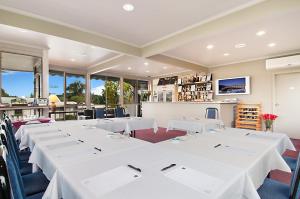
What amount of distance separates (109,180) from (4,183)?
0.48 m

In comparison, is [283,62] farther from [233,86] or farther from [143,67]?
[143,67]

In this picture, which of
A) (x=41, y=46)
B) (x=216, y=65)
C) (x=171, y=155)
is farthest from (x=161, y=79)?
(x=171, y=155)

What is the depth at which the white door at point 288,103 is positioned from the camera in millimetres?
5555

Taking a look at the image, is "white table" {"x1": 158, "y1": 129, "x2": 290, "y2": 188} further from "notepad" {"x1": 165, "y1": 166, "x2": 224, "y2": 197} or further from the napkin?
the napkin

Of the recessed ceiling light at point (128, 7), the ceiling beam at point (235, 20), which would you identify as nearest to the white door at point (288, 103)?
the ceiling beam at point (235, 20)

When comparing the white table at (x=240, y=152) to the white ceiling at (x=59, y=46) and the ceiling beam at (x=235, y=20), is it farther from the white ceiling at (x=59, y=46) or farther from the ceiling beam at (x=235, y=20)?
the white ceiling at (x=59, y=46)

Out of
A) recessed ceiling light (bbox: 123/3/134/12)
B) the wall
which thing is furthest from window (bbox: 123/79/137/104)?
recessed ceiling light (bbox: 123/3/134/12)

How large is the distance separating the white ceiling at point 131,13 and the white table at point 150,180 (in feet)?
8.50

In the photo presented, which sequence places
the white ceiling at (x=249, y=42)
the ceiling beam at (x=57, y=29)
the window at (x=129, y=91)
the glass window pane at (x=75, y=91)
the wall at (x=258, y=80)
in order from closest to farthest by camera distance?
1. the ceiling beam at (x=57, y=29)
2. the white ceiling at (x=249, y=42)
3. the wall at (x=258, y=80)
4. the glass window pane at (x=75, y=91)
5. the window at (x=129, y=91)

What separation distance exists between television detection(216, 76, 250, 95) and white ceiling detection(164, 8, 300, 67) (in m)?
0.76

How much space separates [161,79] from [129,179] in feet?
30.5

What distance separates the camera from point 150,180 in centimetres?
99

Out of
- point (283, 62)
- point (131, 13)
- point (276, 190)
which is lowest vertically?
point (276, 190)

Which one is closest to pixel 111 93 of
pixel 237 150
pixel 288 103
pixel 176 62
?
pixel 176 62
